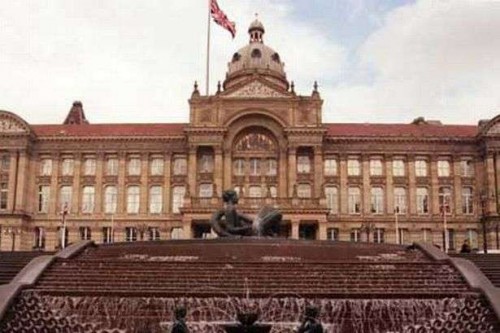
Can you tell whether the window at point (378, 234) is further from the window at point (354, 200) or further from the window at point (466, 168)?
the window at point (466, 168)

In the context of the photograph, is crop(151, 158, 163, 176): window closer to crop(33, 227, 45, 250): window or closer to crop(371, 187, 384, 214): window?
crop(33, 227, 45, 250): window

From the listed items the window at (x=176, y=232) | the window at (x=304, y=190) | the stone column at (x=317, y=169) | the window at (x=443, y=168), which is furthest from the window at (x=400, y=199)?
the window at (x=176, y=232)

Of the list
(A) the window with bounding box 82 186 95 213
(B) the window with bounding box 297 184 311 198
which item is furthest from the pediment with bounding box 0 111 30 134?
(B) the window with bounding box 297 184 311 198

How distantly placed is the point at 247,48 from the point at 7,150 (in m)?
33.2

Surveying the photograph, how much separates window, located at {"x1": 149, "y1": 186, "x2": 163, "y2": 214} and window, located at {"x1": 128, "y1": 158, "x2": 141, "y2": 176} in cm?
226

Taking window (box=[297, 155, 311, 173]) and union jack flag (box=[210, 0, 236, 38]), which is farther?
window (box=[297, 155, 311, 173])

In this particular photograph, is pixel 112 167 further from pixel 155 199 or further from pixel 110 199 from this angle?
pixel 155 199

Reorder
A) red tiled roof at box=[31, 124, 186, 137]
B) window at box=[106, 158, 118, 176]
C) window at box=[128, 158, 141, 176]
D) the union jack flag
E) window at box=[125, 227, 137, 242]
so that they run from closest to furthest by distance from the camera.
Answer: the union jack flag < window at box=[125, 227, 137, 242] < window at box=[128, 158, 141, 176] < window at box=[106, 158, 118, 176] < red tiled roof at box=[31, 124, 186, 137]

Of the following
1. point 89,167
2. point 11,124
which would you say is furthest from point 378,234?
point 11,124

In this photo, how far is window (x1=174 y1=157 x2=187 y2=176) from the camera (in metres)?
71.0

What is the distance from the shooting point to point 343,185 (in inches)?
2761

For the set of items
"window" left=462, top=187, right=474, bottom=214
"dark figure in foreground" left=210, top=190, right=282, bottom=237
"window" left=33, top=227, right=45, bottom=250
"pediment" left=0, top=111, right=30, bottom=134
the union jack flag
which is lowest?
"dark figure in foreground" left=210, top=190, right=282, bottom=237

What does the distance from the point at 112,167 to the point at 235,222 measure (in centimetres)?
4310

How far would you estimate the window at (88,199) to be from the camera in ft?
233
